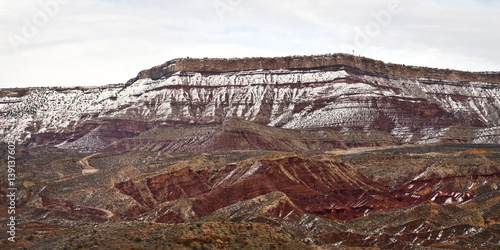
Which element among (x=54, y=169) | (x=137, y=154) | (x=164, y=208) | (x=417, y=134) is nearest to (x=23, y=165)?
(x=54, y=169)

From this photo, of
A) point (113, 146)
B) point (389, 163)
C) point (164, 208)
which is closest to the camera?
point (164, 208)

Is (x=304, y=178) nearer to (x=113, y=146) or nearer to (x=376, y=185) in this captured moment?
(x=376, y=185)

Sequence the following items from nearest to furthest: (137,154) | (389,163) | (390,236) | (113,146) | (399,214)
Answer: (390,236) → (399,214) → (389,163) → (137,154) → (113,146)

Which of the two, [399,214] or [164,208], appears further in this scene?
[164,208]

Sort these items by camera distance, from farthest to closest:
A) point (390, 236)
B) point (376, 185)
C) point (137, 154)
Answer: point (137, 154) → point (376, 185) → point (390, 236)

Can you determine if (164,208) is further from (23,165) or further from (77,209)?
(23,165)

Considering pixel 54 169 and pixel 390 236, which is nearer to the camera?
pixel 390 236

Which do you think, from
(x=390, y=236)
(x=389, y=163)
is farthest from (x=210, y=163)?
(x=390, y=236)

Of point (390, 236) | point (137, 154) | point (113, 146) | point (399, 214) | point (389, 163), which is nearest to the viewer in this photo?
point (390, 236)
